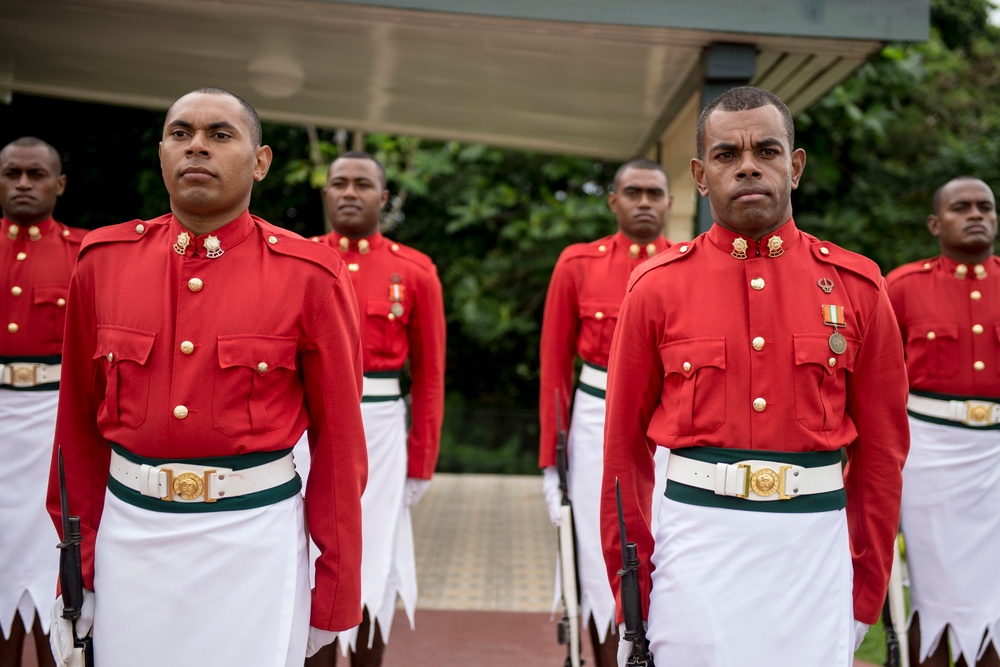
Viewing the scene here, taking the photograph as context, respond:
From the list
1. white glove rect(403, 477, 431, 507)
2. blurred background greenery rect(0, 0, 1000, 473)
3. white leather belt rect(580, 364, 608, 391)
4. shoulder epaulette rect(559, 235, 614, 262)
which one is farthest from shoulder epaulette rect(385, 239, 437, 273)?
blurred background greenery rect(0, 0, 1000, 473)

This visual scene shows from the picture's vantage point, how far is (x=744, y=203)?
7.98ft

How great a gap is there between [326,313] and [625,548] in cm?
94

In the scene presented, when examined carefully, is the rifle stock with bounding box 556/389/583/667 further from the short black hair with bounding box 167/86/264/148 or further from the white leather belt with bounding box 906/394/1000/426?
the short black hair with bounding box 167/86/264/148

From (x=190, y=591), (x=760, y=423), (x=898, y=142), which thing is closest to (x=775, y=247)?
(x=760, y=423)

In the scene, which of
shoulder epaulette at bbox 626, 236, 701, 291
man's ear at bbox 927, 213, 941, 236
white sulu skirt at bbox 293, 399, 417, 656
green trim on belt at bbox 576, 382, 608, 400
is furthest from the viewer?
man's ear at bbox 927, 213, 941, 236

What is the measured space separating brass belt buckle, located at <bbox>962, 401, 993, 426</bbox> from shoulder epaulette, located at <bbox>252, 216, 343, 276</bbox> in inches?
115

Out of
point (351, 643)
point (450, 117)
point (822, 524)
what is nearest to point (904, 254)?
point (450, 117)

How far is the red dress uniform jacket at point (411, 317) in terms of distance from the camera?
457cm

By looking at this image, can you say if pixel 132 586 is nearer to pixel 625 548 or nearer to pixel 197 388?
pixel 197 388

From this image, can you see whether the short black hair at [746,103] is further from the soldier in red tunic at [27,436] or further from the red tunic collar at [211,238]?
the soldier in red tunic at [27,436]

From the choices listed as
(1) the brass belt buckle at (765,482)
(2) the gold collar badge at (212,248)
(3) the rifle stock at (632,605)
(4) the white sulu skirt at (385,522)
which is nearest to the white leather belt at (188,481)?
(2) the gold collar badge at (212,248)

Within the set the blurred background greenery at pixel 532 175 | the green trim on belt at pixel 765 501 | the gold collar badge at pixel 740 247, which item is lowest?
the green trim on belt at pixel 765 501

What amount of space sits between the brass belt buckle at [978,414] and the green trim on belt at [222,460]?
306 centimetres

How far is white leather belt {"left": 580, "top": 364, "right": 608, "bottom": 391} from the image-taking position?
14.9ft
